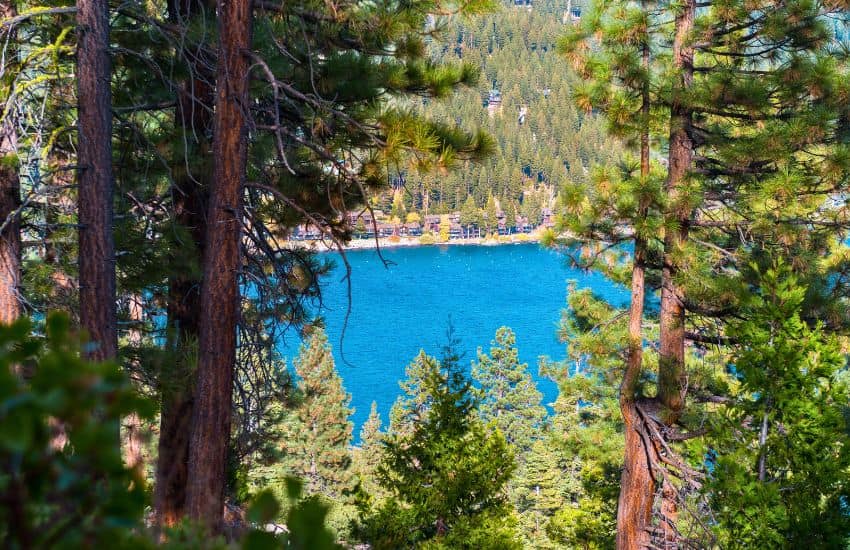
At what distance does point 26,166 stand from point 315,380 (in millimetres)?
24895

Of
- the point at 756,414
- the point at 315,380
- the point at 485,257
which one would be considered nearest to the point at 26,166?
the point at 756,414

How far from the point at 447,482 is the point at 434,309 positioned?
46.8 m

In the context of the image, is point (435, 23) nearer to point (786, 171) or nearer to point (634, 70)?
point (634, 70)

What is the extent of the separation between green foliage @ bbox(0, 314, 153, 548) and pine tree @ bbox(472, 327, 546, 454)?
2795 centimetres

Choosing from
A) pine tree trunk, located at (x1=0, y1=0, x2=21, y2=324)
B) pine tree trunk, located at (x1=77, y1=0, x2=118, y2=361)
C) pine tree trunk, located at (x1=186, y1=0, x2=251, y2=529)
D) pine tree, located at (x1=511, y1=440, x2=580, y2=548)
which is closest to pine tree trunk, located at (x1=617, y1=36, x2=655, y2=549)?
pine tree trunk, located at (x1=186, y1=0, x2=251, y2=529)

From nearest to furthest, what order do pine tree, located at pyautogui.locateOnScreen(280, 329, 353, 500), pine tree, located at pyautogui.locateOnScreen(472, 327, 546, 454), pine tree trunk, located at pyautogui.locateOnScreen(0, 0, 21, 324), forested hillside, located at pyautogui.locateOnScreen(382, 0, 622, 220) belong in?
pine tree trunk, located at pyautogui.locateOnScreen(0, 0, 21, 324) → pine tree, located at pyautogui.locateOnScreen(280, 329, 353, 500) → pine tree, located at pyautogui.locateOnScreen(472, 327, 546, 454) → forested hillside, located at pyautogui.locateOnScreen(382, 0, 622, 220)

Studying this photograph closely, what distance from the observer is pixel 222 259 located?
4.04 meters

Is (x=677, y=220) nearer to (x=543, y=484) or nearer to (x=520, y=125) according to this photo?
(x=543, y=484)

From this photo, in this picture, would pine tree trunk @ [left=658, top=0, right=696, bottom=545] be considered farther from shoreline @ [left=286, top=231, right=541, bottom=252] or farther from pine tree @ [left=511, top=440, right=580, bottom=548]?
shoreline @ [left=286, top=231, right=541, bottom=252]

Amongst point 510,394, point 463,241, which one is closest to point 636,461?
point 510,394

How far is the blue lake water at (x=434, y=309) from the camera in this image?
1649 inches

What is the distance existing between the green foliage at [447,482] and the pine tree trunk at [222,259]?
250 cm

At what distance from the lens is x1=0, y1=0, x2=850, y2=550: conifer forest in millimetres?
3188

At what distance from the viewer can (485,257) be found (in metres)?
79.4
